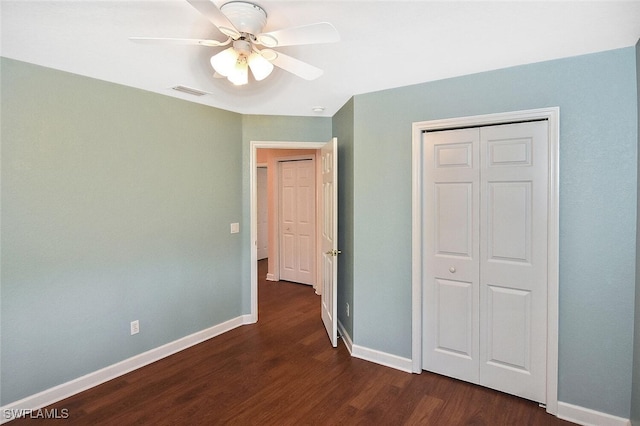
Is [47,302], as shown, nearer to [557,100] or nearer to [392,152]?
[392,152]

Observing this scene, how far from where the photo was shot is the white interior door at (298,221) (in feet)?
18.0

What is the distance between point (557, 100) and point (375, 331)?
2.21 meters

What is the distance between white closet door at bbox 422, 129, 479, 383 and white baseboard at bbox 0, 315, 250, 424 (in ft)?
6.98

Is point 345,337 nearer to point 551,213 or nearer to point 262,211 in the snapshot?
point 551,213

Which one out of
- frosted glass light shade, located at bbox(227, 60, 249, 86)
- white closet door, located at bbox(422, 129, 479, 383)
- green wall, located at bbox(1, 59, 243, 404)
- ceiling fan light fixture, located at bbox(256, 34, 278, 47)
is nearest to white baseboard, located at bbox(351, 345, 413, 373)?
white closet door, located at bbox(422, 129, 479, 383)

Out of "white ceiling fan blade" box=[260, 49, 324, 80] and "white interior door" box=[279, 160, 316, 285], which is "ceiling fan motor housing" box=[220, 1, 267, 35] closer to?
"white ceiling fan blade" box=[260, 49, 324, 80]

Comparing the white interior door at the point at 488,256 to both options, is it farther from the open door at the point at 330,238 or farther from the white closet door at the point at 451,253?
the open door at the point at 330,238

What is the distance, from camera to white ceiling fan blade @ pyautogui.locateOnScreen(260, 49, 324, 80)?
181 cm

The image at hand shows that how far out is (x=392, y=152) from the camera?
116 inches

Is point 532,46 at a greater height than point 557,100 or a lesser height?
greater

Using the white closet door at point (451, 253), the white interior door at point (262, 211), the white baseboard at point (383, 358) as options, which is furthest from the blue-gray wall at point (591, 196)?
the white interior door at point (262, 211)

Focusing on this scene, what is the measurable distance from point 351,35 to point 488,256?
1.79 meters

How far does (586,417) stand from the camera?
226 centimetres

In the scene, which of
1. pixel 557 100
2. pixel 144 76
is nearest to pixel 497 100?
pixel 557 100
